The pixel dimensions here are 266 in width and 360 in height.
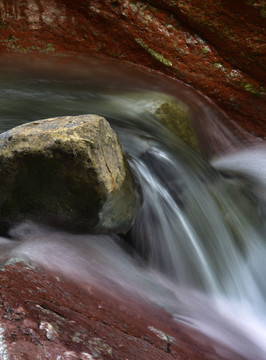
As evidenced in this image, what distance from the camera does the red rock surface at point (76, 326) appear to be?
1131 mm

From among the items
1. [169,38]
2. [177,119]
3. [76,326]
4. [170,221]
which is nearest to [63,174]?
[76,326]

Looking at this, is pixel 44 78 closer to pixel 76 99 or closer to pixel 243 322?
pixel 76 99

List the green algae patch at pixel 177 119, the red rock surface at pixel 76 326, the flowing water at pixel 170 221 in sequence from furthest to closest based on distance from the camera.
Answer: the green algae patch at pixel 177 119
the flowing water at pixel 170 221
the red rock surface at pixel 76 326

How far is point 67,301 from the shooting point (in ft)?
4.89

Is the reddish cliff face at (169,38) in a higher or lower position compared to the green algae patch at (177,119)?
higher

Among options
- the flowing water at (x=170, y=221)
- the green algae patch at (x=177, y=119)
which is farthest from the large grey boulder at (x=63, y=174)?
the green algae patch at (x=177, y=119)

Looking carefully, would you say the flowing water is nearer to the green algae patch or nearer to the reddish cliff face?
the green algae patch

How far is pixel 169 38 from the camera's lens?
4.03 m

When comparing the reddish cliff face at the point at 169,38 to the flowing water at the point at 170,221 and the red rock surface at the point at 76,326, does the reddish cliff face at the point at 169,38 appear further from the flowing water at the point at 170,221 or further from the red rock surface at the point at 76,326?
the red rock surface at the point at 76,326

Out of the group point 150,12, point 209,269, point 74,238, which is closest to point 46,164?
point 74,238

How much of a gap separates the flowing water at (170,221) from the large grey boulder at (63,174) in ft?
0.43

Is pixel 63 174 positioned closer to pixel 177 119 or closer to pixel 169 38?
pixel 177 119

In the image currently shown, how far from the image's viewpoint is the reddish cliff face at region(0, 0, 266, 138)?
12.3 feet

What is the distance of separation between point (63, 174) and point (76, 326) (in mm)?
880
